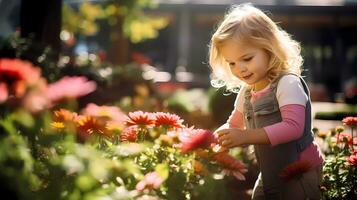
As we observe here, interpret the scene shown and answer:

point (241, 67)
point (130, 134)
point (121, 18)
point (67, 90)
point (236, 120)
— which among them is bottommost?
point (121, 18)

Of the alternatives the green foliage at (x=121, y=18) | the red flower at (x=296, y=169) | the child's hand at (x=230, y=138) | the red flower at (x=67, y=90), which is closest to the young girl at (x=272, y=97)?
the child's hand at (x=230, y=138)

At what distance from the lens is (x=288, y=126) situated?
2.46 meters

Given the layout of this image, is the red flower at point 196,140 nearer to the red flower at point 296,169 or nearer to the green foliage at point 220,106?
the red flower at point 296,169

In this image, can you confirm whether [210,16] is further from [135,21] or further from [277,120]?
[277,120]

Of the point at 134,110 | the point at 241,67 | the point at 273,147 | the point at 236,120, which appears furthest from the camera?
the point at 134,110

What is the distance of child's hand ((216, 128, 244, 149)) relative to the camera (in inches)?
91.0

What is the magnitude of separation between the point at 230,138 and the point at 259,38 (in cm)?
56

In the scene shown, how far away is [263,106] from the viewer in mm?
A: 2711

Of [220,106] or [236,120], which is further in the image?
[220,106]

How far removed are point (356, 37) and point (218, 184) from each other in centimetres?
2313

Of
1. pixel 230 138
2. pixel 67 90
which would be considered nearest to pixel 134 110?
pixel 230 138

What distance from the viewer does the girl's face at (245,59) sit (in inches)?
102

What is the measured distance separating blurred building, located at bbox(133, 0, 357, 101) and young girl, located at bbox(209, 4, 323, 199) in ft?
60.2

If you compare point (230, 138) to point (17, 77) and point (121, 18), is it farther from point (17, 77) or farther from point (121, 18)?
point (121, 18)
